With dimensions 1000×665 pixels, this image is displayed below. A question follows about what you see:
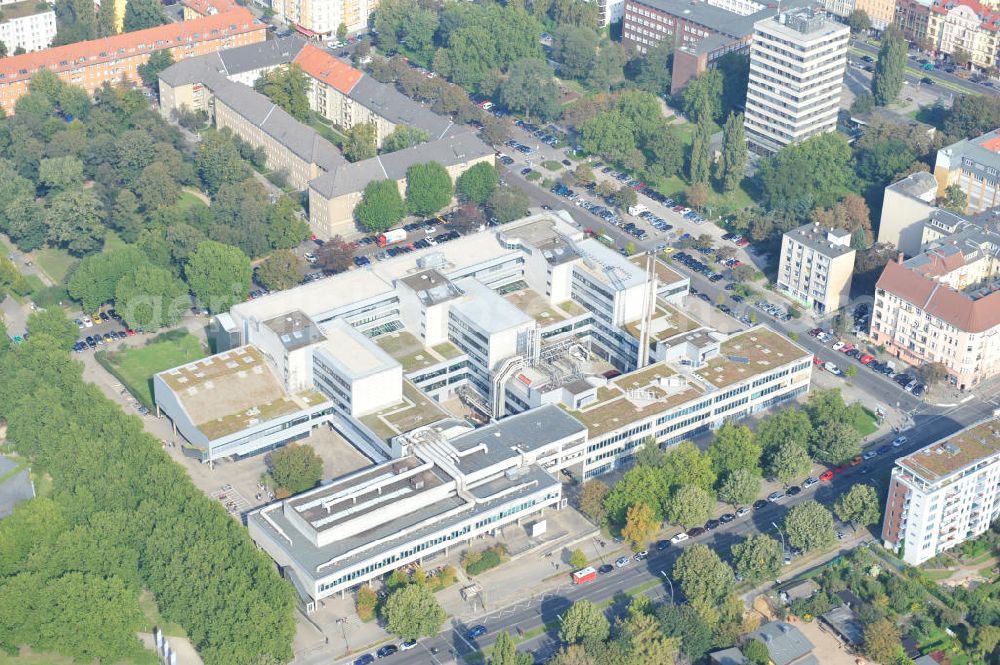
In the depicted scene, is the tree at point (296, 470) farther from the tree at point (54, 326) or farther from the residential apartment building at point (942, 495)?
the residential apartment building at point (942, 495)

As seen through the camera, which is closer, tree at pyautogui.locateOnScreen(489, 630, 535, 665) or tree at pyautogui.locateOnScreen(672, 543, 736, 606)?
tree at pyautogui.locateOnScreen(489, 630, 535, 665)

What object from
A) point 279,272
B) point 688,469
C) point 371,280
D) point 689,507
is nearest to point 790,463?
point 688,469

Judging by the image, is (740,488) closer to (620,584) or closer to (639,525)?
(639,525)

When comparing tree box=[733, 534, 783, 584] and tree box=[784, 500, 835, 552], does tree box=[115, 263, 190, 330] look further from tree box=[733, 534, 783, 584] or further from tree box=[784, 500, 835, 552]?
tree box=[784, 500, 835, 552]

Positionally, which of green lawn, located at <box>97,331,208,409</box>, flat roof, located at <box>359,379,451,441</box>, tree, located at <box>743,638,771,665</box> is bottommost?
green lawn, located at <box>97,331,208,409</box>

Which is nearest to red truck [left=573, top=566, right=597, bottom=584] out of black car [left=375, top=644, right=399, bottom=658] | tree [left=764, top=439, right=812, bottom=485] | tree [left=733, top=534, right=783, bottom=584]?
tree [left=733, top=534, right=783, bottom=584]

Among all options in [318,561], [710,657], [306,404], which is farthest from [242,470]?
[710,657]
